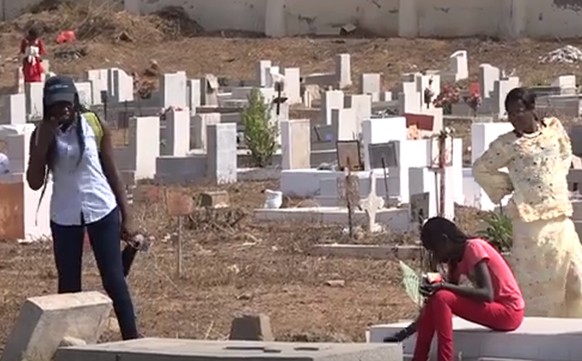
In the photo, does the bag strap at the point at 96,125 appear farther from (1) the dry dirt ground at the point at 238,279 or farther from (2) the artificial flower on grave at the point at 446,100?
(2) the artificial flower on grave at the point at 446,100

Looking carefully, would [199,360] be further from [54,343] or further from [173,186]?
[173,186]

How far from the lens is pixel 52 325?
27.3ft

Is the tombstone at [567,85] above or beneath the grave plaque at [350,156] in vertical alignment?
above

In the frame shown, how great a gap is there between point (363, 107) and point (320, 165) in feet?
9.97

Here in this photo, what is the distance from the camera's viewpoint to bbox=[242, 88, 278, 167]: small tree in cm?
1944

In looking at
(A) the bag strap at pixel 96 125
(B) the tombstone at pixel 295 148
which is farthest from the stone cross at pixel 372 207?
(A) the bag strap at pixel 96 125

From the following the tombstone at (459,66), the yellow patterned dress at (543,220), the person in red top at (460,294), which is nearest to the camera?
the person in red top at (460,294)

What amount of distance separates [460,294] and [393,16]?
3411cm

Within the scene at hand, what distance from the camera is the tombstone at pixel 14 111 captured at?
2256cm

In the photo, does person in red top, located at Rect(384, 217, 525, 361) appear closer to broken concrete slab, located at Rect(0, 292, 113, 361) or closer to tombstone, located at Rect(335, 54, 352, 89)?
broken concrete slab, located at Rect(0, 292, 113, 361)

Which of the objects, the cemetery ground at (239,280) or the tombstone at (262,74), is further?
the tombstone at (262,74)

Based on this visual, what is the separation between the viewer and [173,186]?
18.2 meters

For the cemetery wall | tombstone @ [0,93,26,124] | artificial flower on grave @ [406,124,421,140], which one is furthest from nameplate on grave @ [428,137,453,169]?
the cemetery wall

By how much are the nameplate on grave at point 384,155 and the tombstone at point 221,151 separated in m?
2.60
